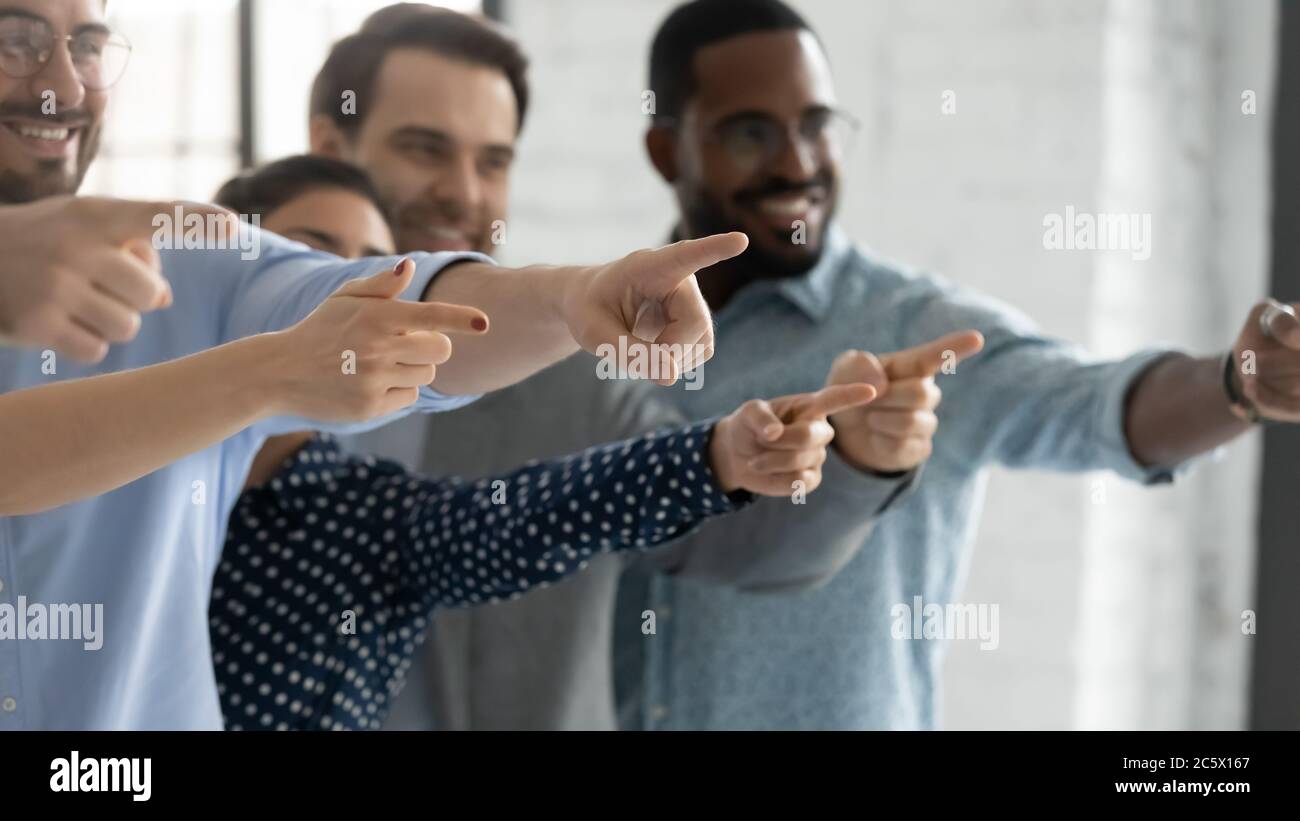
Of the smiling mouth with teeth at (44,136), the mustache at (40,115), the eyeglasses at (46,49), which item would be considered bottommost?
the smiling mouth with teeth at (44,136)

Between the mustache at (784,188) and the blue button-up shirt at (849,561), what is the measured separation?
59mm

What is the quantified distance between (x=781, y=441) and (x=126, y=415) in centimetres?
33

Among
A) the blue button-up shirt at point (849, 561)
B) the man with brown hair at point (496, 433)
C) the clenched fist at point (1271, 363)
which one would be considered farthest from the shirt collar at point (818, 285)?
the clenched fist at point (1271, 363)

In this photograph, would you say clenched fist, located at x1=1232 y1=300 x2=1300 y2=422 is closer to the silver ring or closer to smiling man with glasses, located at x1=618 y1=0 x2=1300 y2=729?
the silver ring

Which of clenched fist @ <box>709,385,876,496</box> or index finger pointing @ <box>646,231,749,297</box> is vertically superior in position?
index finger pointing @ <box>646,231,749,297</box>

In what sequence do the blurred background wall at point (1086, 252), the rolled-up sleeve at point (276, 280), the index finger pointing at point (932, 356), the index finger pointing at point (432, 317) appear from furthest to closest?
the blurred background wall at point (1086, 252)
the index finger pointing at point (932, 356)
the rolled-up sleeve at point (276, 280)
the index finger pointing at point (432, 317)

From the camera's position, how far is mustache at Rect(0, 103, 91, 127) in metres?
0.71

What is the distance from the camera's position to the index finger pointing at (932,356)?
0.76 meters

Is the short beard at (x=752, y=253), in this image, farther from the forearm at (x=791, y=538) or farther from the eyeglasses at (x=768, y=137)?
the forearm at (x=791, y=538)

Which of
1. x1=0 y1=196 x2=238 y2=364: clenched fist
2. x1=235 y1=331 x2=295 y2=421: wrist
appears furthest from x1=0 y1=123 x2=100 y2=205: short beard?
x1=235 y1=331 x2=295 y2=421: wrist

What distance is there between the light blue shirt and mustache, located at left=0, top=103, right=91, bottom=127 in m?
0.09

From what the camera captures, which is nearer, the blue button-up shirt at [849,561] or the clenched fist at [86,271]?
the clenched fist at [86,271]

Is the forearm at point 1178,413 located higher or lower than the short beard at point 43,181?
lower

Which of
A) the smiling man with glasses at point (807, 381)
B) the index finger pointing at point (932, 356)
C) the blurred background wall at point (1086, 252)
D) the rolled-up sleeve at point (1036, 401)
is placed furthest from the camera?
the blurred background wall at point (1086, 252)
